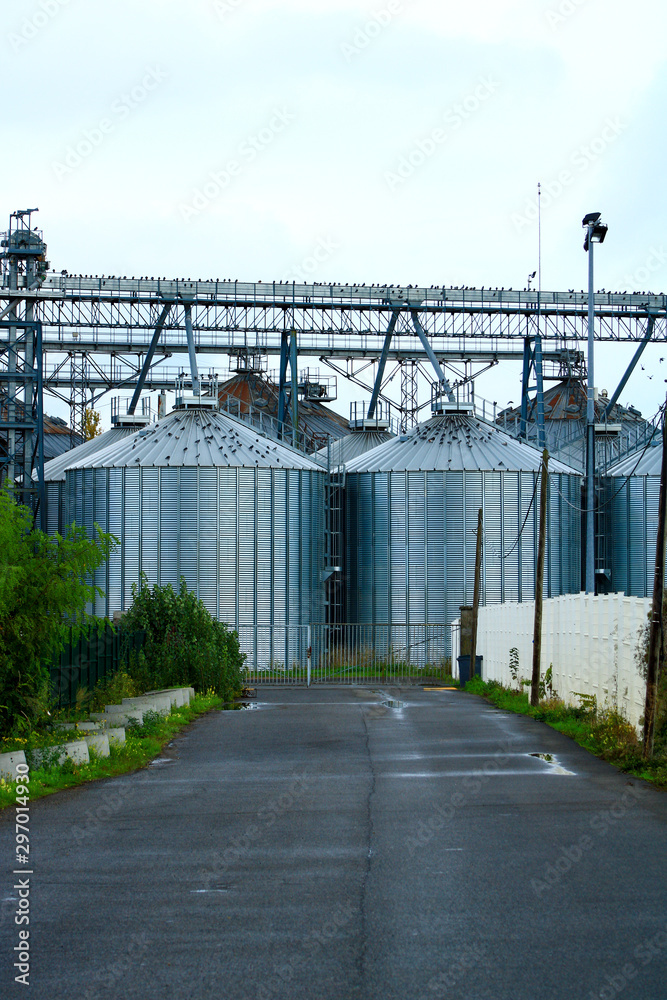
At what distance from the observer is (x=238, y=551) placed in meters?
51.8

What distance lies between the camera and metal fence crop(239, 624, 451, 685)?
49031 mm

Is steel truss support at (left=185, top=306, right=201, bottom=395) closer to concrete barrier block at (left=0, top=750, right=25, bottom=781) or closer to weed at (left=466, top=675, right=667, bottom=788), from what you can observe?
weed at (left=466, top=675, right=667, bottom=788)

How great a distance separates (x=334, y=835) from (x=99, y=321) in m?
56.6

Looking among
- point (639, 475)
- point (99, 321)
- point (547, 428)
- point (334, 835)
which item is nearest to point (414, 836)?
point (334, 835)

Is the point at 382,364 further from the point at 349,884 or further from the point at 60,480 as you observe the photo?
the point at 349,884

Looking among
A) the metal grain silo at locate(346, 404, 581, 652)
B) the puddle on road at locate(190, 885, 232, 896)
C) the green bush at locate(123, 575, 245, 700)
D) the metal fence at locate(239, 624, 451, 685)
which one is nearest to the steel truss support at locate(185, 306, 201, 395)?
the metal grain silo at locate(346, 404, 581, 652)

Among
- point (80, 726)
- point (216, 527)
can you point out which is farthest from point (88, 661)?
point (216, 527)

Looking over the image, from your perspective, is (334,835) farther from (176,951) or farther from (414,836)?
(176,951)

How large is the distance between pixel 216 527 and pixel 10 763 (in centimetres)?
3667

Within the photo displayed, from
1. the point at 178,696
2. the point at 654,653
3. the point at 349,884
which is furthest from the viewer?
the point at 178,696

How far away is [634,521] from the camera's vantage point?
60156 mm

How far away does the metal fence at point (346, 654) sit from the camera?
4903 centimetres

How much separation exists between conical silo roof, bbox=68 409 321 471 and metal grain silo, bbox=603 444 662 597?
16051 mm

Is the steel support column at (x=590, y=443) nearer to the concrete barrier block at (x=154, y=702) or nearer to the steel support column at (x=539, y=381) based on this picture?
the concrete barrier block at (x=154, y=702)
